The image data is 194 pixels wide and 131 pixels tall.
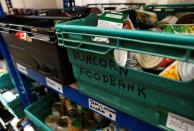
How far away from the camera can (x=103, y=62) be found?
494 mm

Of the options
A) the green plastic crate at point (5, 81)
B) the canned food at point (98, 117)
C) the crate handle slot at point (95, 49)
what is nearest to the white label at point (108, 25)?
the crate handle slot at point (95, 49)

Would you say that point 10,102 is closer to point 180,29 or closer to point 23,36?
point 23,36

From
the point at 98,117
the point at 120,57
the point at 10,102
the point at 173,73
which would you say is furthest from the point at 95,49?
the point at 10,102

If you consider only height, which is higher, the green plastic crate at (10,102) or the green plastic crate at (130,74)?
the green plastic crate at (130,74)

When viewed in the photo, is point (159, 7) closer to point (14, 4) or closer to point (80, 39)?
point (80, 39)

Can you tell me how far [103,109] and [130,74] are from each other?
0.23 metres

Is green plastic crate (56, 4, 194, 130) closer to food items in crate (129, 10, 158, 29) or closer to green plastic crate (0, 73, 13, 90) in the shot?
food items in crate (129, 10, 158, 29)

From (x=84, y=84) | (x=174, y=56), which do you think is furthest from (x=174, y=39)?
(x=84, y=84)

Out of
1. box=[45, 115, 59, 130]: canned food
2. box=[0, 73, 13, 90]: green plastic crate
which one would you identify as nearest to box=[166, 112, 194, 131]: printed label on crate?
box=[45, 115, 59, 130]: canned food

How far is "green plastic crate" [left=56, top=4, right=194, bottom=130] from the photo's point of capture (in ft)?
1.13

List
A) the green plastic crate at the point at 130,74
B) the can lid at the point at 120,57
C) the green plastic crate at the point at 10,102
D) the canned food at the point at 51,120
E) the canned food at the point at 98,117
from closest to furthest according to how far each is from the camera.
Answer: the green plastic crate at the point at 130,74 → the can lid at the point at 120,57 → the canned food at the point at 98,117 → the canned food at the point at 51,120 → the green plastic crate at the point at 10,102

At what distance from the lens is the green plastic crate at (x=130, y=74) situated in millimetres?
343

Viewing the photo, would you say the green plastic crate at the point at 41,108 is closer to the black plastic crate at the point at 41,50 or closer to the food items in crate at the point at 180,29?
the black plastic crate at the point at 41,50

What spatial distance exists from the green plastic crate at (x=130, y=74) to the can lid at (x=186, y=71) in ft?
0.04
